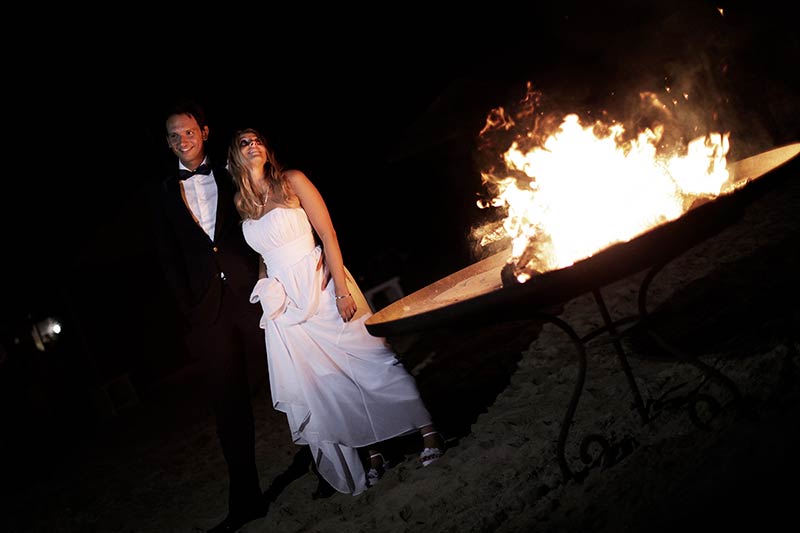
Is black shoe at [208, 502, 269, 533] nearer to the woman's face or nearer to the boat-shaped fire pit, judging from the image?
the boat-shaped fire pit

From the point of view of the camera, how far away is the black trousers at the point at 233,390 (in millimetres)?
3512

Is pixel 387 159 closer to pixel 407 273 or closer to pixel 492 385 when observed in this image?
pixel 407 273

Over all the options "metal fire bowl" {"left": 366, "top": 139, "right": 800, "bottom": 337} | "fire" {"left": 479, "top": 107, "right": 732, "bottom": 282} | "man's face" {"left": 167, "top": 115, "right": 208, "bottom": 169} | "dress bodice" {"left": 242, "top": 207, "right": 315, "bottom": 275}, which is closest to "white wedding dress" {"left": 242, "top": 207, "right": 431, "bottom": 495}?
"dress bodice" {"left": 242, "top": 207, "right": 315, "bottom": 275}

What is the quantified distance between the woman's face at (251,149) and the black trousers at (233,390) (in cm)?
82

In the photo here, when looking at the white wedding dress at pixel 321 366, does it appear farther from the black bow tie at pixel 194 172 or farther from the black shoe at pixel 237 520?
the black shoe at pixel 237 520

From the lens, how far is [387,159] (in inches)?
444

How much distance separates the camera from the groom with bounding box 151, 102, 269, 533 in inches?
137

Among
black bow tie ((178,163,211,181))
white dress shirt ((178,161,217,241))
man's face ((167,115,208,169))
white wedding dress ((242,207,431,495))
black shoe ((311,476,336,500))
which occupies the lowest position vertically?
black shoe ((311,476,336,500))

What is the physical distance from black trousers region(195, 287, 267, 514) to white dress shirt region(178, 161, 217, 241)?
1.63 ft

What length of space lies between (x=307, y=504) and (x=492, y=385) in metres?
1.72

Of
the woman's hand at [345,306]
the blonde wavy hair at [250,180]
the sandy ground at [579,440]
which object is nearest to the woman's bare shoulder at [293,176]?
the blonde wavy hair at [250,180]

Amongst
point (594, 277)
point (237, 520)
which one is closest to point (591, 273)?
point (594, 277)

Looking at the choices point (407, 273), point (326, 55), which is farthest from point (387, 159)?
point (326, 55)

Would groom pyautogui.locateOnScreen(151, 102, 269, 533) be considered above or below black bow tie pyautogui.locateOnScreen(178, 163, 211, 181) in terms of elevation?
below
